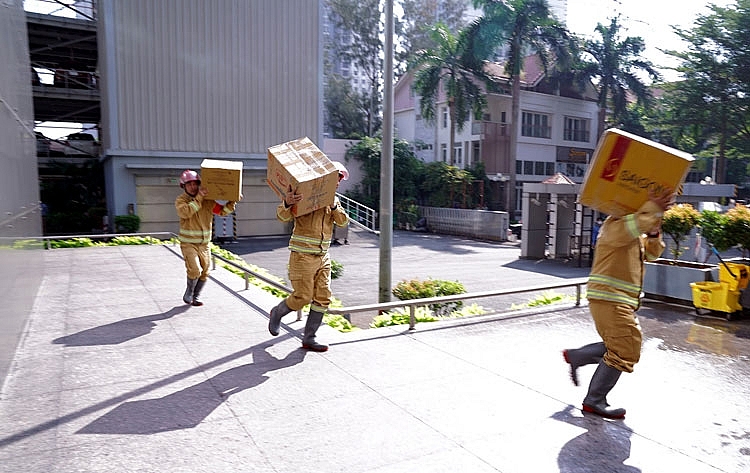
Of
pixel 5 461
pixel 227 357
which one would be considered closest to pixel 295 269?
pixel 227 357

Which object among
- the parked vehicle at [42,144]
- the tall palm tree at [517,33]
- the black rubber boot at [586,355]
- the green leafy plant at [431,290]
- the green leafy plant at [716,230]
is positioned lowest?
the green leafy plant at [431,290]

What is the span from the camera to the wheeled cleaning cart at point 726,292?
754 cm

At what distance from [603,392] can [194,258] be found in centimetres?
537

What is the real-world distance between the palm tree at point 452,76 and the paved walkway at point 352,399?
25429mm

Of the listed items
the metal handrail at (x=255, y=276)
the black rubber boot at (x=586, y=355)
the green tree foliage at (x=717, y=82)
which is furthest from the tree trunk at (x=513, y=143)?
the black rubber boot at (x=586, y=355)

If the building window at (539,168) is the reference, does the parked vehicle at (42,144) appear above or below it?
above

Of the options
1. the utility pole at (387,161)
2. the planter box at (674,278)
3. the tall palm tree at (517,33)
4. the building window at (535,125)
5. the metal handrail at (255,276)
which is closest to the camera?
the metal handrail at (255,276)

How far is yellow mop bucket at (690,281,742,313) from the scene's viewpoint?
24.7ft

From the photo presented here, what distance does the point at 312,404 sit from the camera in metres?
4.19

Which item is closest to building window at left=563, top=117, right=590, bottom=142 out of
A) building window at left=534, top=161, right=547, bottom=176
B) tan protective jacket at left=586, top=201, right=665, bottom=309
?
building window at left=534, top=161, right=547, bottom=176

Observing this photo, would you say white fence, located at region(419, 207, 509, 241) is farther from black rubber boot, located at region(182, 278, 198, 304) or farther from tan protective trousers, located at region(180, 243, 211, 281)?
black rubber boot, located at region(182, 278, 198, 304)

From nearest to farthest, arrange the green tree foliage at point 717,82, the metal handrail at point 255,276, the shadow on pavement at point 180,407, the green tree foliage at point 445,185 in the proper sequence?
the shadow on pavement at point 180,407 < the metal handrail at point 255,276 < the green tree foliage at point 717,82 < the green tree foliage at point 445,185

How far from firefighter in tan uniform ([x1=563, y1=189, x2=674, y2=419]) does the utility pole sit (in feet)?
17.4

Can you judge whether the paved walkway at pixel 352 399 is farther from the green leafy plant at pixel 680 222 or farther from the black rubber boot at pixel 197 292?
the green leafy plant at pixel 680 222
